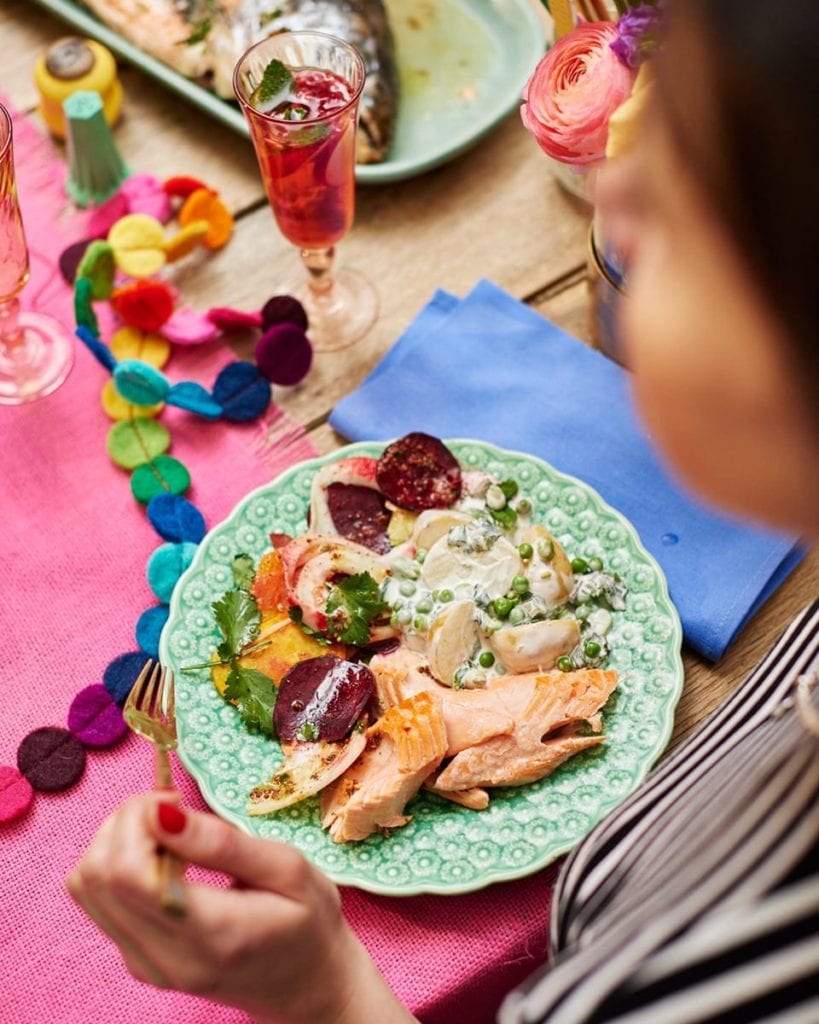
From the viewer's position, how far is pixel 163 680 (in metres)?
1.04

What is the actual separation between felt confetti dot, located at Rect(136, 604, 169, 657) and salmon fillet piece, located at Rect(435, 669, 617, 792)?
0.35 metres

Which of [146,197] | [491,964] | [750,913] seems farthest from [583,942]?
[146,197]

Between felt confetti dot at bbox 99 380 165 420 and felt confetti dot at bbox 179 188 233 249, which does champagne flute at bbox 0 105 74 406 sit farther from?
felt confetti dot at bbox 179 188 233 249

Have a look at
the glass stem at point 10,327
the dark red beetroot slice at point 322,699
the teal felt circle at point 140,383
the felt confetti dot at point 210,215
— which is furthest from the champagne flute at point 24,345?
the dark red beetroot slice at point 322,699

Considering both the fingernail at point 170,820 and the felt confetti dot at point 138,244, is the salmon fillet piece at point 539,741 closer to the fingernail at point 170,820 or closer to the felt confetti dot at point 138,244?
the fingernail at point 170,820

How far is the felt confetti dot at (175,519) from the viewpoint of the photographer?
1.32 m

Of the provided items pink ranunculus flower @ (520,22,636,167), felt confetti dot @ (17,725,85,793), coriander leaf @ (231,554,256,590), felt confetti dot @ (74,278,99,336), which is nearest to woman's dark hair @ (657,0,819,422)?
pink ranunculus flower @ (520,22,636,167)

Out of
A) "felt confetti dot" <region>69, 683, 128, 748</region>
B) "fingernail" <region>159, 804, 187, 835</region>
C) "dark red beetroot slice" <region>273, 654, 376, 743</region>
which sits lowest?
"felt confetti dot" <region>69, 683, 128, 748</region>

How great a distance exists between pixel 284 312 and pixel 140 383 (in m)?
0.20

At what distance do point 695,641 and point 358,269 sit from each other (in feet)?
2.30

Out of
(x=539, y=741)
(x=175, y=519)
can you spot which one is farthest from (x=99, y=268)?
(x=539, y=741)

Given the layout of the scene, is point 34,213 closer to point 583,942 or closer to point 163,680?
point 163,680

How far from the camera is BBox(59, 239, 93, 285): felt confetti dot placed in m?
1.56

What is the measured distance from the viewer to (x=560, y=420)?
4.61 ft
